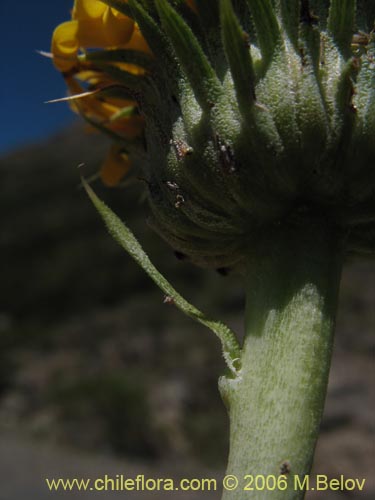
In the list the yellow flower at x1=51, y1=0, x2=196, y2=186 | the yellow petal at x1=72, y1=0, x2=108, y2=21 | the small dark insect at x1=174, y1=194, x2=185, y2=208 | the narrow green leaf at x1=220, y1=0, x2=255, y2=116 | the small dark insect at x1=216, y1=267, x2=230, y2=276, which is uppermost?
the yellow petal at x1=72, y1=0, x2=108, y2=21

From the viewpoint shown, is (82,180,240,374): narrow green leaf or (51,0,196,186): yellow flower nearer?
(82,180,240,374): narrow green leaf

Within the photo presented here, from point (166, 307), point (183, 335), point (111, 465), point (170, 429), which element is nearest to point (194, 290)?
point (166, 307)

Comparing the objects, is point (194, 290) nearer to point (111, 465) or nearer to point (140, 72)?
point (111, 465)

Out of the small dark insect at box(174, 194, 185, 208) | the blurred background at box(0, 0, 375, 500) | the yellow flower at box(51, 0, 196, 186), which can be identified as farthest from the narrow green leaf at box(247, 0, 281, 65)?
the blurred background at box(0, 0, 375, 500)

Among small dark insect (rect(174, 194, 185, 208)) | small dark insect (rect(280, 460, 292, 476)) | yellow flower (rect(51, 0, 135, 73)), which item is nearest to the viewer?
small dark insect (rect(280, 460, 292, 476))

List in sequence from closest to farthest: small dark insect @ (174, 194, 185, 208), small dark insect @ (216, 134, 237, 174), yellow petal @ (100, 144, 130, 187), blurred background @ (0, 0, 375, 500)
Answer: small dark insect @ (216, 134, 237, 174) → small dark insect @ (174, 194, 185, 208) → yellow petal @ (100, 144, 130, 187) → blurred background @ (0, 0, 375, 500)

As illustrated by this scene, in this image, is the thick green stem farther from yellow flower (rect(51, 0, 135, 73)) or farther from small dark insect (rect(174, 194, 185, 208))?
yellow flower (rect(51, 0, 135, 73))

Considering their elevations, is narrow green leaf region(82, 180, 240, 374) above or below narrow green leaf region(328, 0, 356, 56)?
below

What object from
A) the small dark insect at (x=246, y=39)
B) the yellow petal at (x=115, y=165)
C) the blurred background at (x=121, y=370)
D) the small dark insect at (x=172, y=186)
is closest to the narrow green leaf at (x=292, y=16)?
the small dark insect at (x=246, y=39)
